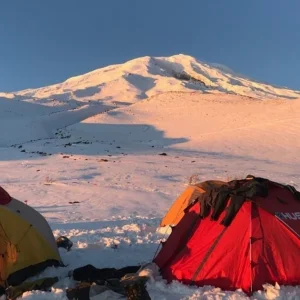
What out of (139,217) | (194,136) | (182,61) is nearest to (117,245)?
(139,217)

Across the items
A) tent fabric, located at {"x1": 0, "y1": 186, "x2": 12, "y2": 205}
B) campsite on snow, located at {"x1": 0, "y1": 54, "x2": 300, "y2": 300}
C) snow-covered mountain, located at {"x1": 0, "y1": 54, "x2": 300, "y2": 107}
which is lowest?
campsite on snow, located at {"x1": 0, "y1": 54, "x2": 300, "y2": 300}

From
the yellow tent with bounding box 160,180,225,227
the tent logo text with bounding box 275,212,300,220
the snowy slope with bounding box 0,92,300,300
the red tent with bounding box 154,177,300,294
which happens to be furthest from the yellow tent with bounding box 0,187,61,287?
the tent logo text with bounding box 275,212,300,220

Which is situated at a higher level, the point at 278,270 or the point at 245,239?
the point at 245,239

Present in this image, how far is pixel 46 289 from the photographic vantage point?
18.7 feet

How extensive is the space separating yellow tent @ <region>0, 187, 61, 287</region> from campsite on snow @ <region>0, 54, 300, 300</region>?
0.6 inches

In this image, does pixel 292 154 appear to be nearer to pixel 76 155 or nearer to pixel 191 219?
pixel 76 155

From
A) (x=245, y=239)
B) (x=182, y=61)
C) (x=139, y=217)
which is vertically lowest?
(x=139, y=217)

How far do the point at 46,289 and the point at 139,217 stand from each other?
5367 millimetres

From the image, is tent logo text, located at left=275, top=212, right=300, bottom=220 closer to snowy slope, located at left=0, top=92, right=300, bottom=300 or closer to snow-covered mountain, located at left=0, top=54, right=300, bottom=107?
snowy slope, located at left=0, top=92, right=300, bottom=300

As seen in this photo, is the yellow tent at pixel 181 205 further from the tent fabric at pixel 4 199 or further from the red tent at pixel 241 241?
the tent fabric at pixel 4 199

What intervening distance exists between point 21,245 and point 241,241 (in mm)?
3186

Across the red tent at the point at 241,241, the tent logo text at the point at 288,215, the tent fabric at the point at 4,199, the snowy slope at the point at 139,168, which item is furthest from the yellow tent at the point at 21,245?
the tent logo text at the point at 288,215

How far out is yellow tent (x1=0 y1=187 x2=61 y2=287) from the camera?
6.14 metres

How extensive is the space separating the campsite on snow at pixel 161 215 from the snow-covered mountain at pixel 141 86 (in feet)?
138
